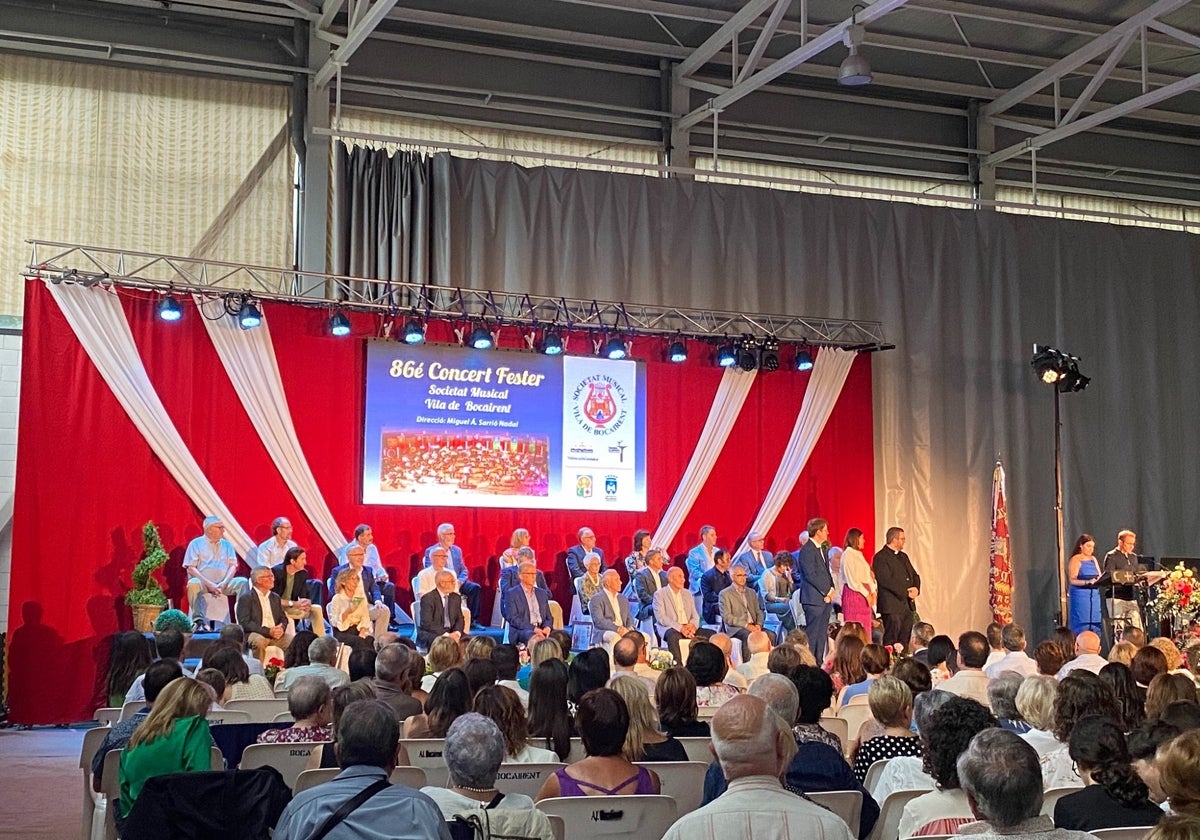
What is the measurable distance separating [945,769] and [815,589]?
8.45 metres

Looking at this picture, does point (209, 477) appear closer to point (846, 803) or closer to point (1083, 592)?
point (1083, 592)

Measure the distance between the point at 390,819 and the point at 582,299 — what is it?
9.90 metres

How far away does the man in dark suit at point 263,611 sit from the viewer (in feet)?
31.8

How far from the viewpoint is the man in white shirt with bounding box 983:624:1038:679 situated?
6.91m

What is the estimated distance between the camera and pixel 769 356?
1249 centimetres

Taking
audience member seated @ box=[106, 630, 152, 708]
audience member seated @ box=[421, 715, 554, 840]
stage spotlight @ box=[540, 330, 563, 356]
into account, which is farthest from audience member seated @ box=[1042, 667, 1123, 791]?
stage spotlight @ box=[540, 330, 563, 356]

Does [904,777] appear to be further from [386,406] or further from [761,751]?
[386,406]

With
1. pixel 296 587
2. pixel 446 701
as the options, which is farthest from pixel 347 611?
pixel 446 701

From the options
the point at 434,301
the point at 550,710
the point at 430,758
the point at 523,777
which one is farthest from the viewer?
the point at 434,301

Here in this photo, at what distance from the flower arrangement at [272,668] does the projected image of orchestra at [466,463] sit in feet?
8.19

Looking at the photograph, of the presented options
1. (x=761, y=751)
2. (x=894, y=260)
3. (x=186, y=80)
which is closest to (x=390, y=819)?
(x=761, y=751)

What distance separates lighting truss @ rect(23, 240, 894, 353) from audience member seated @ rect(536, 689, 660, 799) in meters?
7.60

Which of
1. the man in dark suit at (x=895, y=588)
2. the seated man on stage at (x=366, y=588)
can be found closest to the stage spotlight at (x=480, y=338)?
the seated man on stage at (x=366, y=588)

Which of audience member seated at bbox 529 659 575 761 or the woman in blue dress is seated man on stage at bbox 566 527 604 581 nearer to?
the woman in blue dress
